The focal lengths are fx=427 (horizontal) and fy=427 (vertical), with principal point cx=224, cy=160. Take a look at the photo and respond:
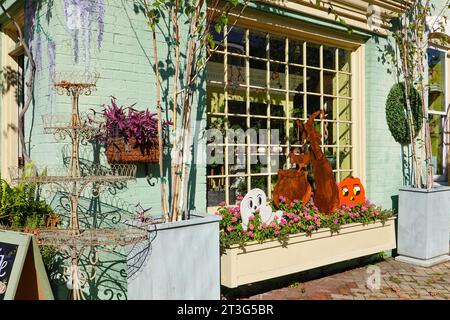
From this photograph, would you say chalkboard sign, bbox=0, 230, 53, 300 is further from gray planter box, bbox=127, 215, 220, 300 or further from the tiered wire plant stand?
gray planter box, bbox=127, 215, 220, 300

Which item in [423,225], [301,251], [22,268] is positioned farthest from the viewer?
[423,225]

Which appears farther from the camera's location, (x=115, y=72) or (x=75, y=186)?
(x=115, y=72)

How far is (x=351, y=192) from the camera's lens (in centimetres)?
547

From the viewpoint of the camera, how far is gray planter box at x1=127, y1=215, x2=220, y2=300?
3.12 metres

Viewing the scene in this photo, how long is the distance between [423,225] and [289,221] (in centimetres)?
223

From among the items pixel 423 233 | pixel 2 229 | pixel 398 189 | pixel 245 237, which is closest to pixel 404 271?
pixel 423 233

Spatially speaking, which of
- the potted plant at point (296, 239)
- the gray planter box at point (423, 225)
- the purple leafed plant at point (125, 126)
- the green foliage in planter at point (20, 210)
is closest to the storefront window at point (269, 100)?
the potted plant at point (296, 239)

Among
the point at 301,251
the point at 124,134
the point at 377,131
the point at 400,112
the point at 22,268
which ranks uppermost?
the point at 400,112

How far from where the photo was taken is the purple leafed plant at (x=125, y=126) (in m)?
3.55

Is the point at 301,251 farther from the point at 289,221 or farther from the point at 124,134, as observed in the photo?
the point at 124,134

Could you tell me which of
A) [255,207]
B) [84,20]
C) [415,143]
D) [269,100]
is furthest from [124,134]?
[415,143]

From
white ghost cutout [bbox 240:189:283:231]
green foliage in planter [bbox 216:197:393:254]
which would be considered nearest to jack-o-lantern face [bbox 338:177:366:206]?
green foliage in planter [bbox 216:197:393:254]

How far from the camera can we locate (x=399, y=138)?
621 cm
